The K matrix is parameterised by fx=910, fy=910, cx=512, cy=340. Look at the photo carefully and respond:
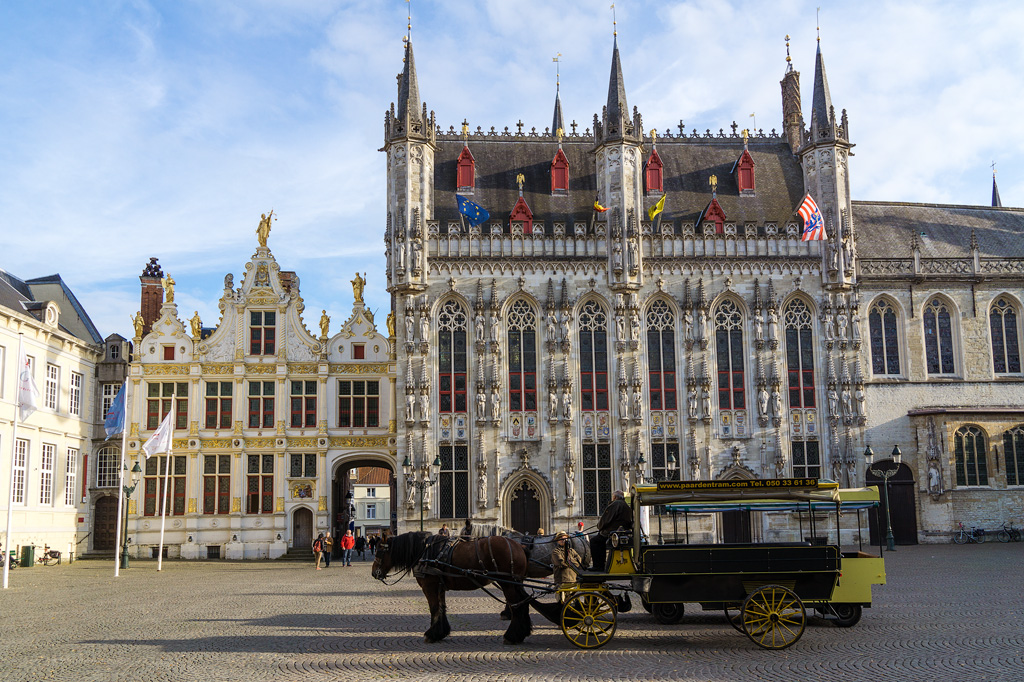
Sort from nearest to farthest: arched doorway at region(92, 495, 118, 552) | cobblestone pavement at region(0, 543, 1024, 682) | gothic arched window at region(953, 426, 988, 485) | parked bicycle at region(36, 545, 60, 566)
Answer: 1. cobblestone pavement at region(0, 543, 1024, 682)
2. parked bicycle at region(36, 545, 60, 566)
3. gothic arched window at region(953, 426, 988, 485)
4. arched doorway at region(92, 495, 118, 552)

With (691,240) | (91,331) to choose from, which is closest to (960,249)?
(691,240)

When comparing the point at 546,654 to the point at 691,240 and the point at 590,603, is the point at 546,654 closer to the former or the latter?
the point at 590,603

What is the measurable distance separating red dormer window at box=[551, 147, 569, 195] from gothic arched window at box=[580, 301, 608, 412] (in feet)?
22.4

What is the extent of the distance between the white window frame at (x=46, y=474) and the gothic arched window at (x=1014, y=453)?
45058 millimetres

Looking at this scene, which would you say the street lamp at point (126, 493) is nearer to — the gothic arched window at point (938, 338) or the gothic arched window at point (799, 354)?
the gothic arched window at point (799, 354)

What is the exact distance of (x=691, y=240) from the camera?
1746 inches

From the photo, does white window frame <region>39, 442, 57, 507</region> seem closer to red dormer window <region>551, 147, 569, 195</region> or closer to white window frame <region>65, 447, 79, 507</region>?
white window frame <region>65, 447, 79, 507</region>

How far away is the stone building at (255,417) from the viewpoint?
141 feet

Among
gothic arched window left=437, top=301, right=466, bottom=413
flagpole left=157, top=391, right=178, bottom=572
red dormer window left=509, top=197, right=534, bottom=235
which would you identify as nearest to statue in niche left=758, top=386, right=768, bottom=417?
red dormer window left=509, top=197, right=534, bottom=235

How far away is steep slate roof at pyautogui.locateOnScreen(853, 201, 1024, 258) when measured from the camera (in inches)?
1869

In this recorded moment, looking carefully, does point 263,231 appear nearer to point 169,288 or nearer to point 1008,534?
point 169,288

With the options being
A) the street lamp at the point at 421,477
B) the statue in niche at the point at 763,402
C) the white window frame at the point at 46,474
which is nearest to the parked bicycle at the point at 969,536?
the statue in niche at the point at 763,402

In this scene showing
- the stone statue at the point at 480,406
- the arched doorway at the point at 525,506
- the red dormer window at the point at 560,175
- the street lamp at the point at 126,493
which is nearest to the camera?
the street lamp at the point at 126,493

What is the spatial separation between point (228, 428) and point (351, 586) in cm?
1867
